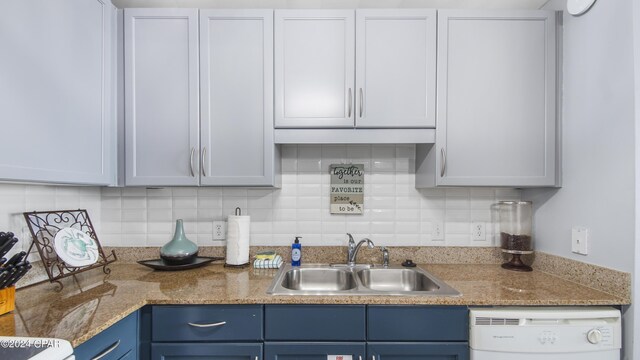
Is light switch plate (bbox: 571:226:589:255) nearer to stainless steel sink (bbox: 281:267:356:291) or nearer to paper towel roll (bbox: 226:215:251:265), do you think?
stainless steel sink (bbox: 281:267:356:291)

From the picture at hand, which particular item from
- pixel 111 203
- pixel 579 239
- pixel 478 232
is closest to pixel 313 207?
pixel 478 232

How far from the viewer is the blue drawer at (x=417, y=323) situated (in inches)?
51.0

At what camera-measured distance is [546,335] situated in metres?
1.26

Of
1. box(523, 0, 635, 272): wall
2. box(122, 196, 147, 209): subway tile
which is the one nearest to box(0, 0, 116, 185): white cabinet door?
box(122, 196, 147, 209): subway tile

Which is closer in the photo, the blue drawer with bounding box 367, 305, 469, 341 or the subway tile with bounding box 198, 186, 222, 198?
the blue drawer with bounding box 367, 305, 469, 341

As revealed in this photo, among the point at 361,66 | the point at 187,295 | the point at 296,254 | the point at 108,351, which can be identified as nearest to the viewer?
the point at 108,351

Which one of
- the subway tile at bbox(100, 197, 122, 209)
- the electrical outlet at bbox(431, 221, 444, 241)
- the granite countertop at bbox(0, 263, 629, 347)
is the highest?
the subway tile at bbox(100, 197, 122, 209)

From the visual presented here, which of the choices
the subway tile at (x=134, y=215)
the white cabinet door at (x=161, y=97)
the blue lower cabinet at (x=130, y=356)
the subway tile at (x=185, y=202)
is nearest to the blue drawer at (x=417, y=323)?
the blue lower cabinet at (x=130, y=356)

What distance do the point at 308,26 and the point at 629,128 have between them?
146cm

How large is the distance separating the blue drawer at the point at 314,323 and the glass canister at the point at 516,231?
3.34ft

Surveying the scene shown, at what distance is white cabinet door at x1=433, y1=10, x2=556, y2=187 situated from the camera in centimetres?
160

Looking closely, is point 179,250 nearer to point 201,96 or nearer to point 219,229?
point 219,229

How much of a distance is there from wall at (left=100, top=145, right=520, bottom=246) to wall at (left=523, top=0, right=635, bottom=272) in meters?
0.41

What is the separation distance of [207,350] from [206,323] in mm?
114
